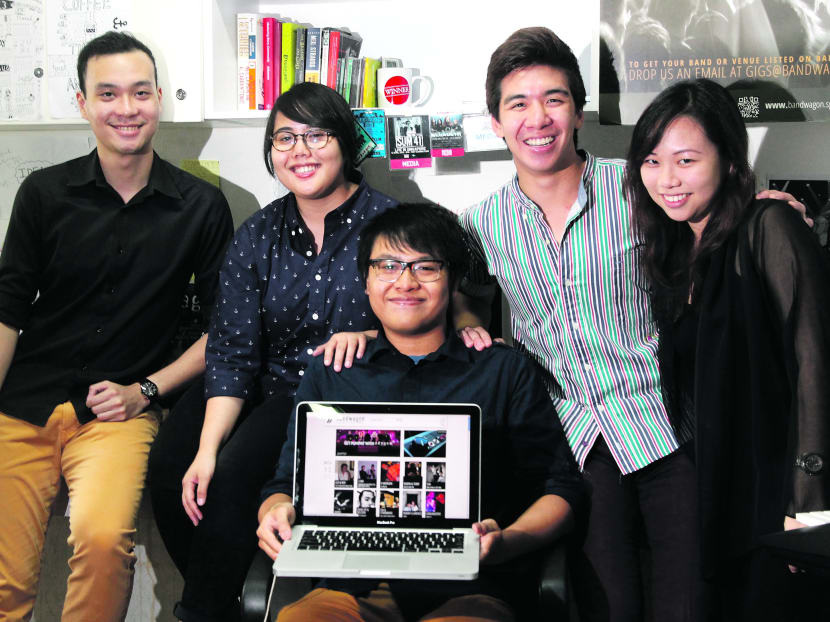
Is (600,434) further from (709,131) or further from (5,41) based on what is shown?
(5,41)

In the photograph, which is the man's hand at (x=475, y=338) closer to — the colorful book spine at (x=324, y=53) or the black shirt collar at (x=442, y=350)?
the black shirt collar at (x=442, y=350)

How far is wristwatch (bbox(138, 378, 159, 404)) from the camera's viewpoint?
7.45 feet

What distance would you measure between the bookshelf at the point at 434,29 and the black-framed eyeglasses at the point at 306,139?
1.57ft

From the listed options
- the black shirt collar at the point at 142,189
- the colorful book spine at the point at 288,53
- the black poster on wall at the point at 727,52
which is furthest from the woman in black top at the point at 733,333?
the black shirt collar at the point at 142,189

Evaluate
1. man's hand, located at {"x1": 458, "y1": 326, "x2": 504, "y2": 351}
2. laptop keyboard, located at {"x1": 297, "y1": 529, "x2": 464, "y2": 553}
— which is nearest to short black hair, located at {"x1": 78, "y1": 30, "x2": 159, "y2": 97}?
man's hand, located at {"x1": 458, "y1": 326, "x2": 504, "y2": 351}

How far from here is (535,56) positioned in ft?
6.23

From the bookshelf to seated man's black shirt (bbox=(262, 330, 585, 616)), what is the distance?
113 cm

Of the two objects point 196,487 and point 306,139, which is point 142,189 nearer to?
point 306,139

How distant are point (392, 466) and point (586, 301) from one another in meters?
0.64

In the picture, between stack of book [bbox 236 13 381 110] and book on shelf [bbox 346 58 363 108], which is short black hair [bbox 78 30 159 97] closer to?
stack of book [bbox 236 13 381 110]

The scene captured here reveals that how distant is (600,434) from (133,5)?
1839 mm

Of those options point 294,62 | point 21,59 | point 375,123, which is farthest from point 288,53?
point 21,59

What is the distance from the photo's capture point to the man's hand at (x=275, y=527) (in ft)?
5.00

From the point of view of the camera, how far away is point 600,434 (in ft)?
6.15
